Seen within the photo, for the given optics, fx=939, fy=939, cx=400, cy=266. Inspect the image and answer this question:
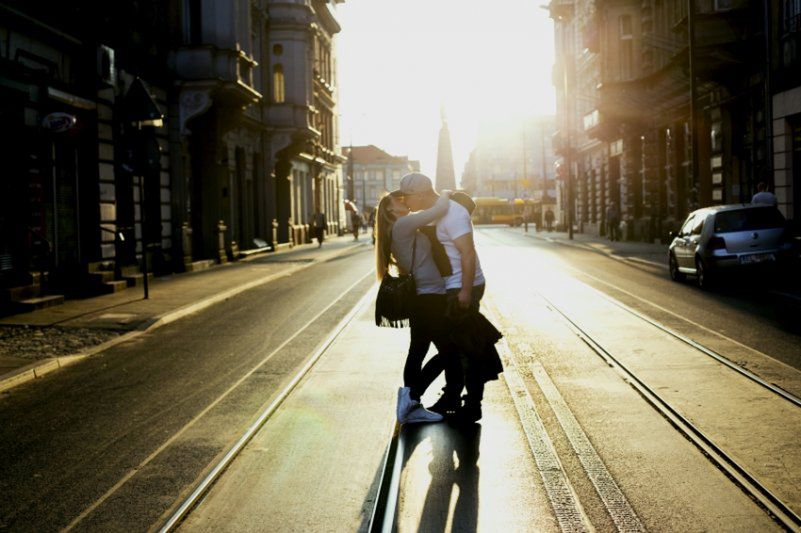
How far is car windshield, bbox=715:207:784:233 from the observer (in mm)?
16984

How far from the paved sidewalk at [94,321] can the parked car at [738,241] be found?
352 inches

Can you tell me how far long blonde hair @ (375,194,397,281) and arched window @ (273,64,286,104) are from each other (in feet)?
117

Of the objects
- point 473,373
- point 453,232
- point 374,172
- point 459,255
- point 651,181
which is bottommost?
point 473,373

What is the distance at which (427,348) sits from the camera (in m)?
6.81

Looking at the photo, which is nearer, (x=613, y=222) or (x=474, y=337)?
(x=474, y=337)

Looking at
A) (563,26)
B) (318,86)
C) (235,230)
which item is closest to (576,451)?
(235,230)

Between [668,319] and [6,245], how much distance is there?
10591 mm

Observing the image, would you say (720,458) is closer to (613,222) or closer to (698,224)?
(698,224)

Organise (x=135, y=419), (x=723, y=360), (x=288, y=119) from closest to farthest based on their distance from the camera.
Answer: (x=135, y=419) < (x=723, y=360) < (x=288, y=119)

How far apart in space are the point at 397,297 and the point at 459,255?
0.52 m

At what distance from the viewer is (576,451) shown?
5.71 meters

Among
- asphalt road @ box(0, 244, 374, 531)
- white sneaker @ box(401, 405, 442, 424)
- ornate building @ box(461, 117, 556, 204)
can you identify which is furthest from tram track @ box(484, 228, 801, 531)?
ornate building @ box(461, 117, 556, 204)

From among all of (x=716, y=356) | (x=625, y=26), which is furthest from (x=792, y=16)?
(x=625, y=26)

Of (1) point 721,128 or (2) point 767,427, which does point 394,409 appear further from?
(1) point 721,128
